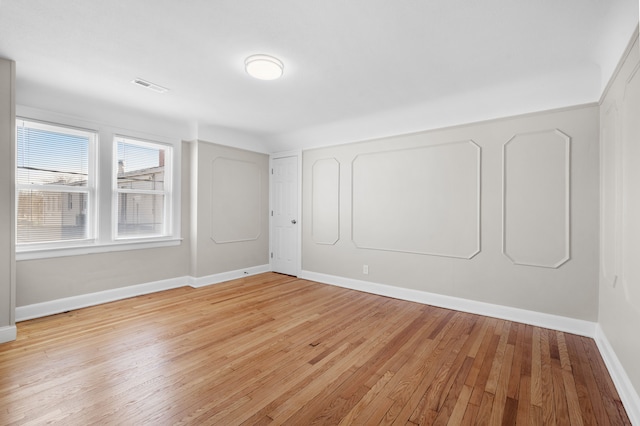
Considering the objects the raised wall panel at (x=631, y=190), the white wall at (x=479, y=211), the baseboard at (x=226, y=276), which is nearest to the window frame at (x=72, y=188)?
the baseboard at (x=226, y=276)

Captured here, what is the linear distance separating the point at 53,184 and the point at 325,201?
11.2 feet

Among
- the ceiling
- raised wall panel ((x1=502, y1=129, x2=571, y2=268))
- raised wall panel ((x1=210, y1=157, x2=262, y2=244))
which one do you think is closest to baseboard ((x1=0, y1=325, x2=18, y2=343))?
the ceiling

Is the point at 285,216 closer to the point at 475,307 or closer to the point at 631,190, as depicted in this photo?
the point at 475,307

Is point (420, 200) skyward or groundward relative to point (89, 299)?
skyward

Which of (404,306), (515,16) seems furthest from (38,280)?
(515,16)

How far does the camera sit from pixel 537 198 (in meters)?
2.97

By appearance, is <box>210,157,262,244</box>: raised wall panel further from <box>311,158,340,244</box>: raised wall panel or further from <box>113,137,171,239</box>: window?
<box>311,158,340,244</box>: raised wall panel

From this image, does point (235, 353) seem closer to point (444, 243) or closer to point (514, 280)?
point (444, 243)

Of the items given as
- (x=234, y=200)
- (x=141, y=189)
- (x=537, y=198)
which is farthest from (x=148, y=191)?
(x=537, y=198)

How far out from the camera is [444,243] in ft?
11.7

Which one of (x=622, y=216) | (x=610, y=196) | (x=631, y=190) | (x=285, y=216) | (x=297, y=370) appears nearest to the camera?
(x=631, y=190)

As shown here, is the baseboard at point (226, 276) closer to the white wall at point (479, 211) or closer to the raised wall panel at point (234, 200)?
the raised wall panel at point (234, 200)

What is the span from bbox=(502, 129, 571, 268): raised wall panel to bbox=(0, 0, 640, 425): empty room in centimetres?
2

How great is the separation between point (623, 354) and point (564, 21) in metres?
2.25
